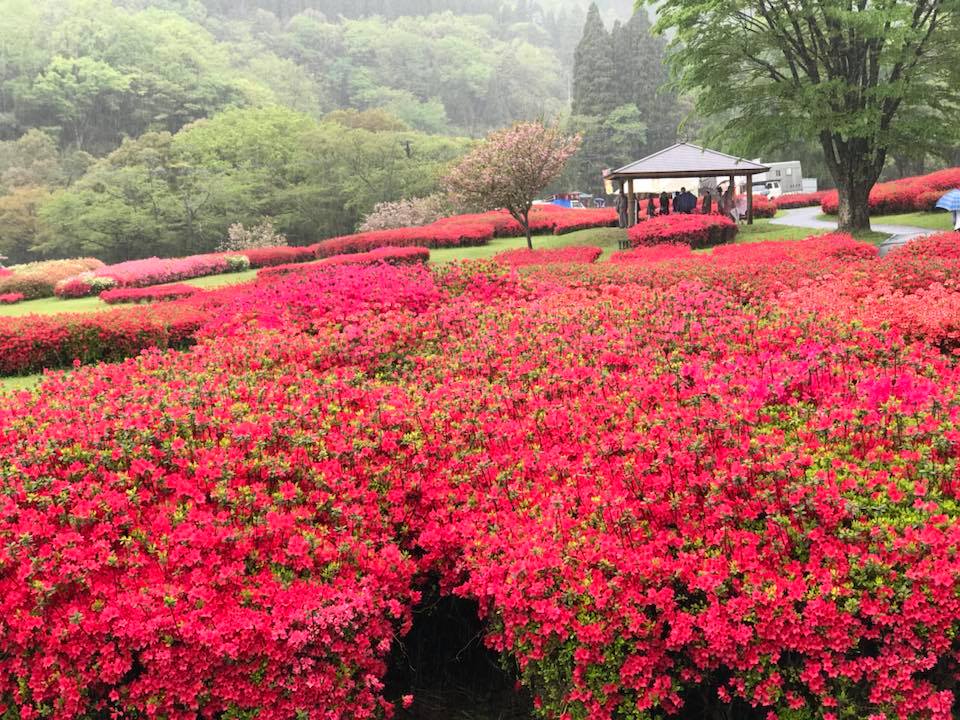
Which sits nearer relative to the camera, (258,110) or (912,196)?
(912,196)

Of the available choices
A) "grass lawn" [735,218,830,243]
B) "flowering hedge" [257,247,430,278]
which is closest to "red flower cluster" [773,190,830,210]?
"grass lawn" [735,218,830,243]

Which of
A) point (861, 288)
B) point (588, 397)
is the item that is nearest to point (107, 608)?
point (588, 397)

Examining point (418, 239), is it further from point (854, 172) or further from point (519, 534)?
point (519, 534)

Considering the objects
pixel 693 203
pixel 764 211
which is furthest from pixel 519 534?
pixel 764 211

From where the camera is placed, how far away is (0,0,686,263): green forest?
35.2 m

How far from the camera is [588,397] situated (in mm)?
4566

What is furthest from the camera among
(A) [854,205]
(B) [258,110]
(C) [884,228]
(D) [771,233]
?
(B) [258,110]

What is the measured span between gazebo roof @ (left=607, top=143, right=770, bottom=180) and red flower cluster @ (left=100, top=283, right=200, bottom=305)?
12310 mm

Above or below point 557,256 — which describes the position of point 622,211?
above

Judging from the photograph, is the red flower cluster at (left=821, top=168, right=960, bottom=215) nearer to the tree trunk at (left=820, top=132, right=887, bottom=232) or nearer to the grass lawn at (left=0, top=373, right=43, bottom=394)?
the tree trunk at (left=820, top=132, right=887, bottom=232)

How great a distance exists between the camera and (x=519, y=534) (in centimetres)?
325

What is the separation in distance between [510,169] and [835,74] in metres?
8.09

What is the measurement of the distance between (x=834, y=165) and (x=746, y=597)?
17.4m

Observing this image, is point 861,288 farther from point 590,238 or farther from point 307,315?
point 590,238
